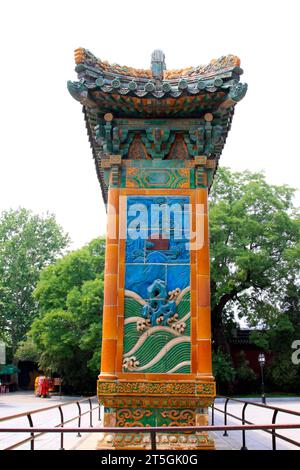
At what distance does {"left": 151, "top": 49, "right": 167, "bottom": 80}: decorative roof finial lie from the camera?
10.5m

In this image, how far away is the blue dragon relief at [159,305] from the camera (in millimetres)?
8906

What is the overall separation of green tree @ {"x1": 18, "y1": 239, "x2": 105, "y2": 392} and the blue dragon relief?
21.9 m

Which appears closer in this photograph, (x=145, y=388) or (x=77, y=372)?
(x=145, y=388)

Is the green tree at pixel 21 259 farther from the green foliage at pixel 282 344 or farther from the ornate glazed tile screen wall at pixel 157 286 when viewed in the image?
the ornate glazed tile screen wall at pixel 157 286

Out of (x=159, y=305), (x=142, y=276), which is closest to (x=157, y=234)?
(x=142, y=276)

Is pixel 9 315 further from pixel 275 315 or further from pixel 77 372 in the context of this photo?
pixel 275 315

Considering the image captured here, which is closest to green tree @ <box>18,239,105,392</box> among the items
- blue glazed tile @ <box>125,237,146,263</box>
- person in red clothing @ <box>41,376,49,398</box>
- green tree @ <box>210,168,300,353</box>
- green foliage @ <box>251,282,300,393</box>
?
person in red clothing @ <box>41,376,49,398</box>

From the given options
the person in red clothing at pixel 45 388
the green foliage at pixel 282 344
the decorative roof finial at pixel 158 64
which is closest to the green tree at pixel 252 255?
the green foliage at pixel 282 344

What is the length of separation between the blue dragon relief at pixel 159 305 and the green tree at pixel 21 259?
122ft

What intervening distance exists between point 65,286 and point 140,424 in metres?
26.5

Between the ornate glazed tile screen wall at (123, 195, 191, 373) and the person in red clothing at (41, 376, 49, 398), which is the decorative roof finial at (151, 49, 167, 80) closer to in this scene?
the ornate glazed tile screen wall at (123, 195, 191, 373)

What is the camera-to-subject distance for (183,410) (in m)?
8.58

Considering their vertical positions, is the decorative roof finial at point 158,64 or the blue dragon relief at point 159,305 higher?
the decorative roof finial at point 158,64

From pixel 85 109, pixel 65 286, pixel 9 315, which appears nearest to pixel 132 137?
pixel 85 109
